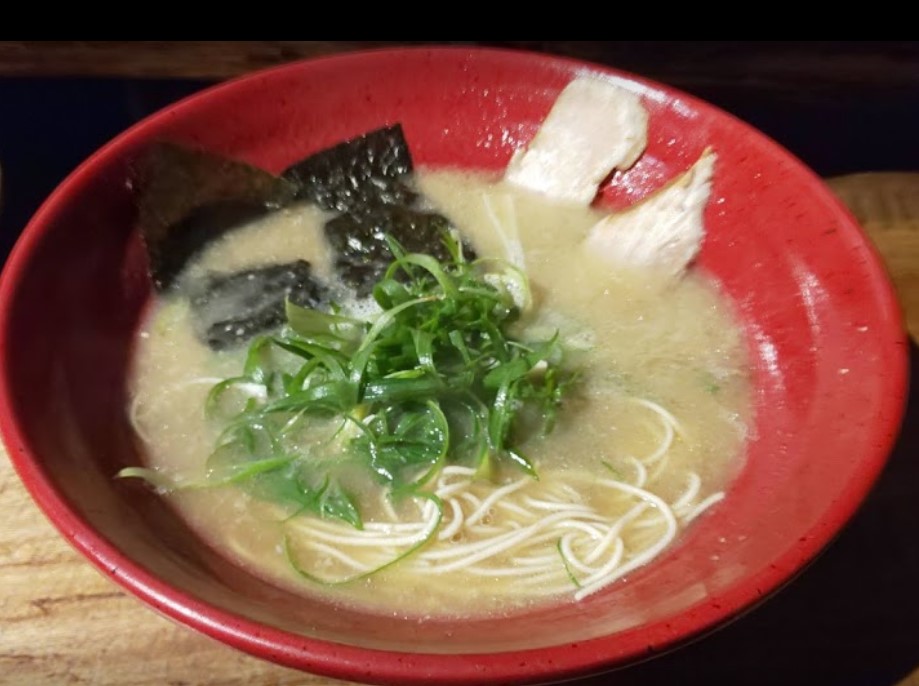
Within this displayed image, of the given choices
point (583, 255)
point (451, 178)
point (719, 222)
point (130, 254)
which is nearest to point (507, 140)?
point (451, 178)

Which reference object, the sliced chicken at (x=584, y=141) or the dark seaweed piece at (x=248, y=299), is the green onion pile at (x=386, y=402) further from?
the sliced chicken at (x=584, y=141)

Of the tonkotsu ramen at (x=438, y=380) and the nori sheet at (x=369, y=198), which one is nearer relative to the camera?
the tonkotsu ramen at (x=438, y=380)

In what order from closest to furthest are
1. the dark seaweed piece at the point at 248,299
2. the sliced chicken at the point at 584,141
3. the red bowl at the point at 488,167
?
the red bowl at the point at 488,167 < the dark seaweed piece at the point at 248,299 < the sliced chicken at the point at 584,141

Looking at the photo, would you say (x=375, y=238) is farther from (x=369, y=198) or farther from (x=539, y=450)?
(x=539, y=450)

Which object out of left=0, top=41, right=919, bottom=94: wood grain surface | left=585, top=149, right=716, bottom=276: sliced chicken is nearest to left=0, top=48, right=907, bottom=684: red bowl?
left=585, top=149, right=716, bottom=276: sliced chicken

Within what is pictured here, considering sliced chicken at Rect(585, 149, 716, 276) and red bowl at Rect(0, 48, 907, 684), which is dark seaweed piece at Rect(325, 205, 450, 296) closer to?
red bowl at Rect(0, 48, 907, 684)

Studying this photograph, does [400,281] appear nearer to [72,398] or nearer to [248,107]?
[248,107]

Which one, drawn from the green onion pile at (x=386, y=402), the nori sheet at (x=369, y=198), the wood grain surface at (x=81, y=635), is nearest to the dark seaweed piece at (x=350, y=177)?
the nori sheet at (x=369, y=198)
